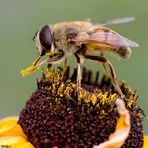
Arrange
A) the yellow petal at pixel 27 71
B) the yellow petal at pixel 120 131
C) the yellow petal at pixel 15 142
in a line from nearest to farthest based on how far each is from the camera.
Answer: the yellow petal at pixel 120 131, the yellow petal at pixel 15 142, the yellow petal at pixel 27 71

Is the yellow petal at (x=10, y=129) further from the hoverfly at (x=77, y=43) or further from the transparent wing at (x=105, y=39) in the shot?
the transparent wing at (x=105, y=39)

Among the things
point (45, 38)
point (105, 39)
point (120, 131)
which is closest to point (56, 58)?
point (45, 38)

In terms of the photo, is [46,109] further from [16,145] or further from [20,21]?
[20,21]

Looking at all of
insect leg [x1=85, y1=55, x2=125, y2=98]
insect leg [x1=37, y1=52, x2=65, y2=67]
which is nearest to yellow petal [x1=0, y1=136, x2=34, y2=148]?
insect leg [x1=37, y1=52, x2=65, y2=67]

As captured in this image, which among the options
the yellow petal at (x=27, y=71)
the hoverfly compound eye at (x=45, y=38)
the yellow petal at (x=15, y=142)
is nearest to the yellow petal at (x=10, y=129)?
the yellow petal at (x=15, y=142)

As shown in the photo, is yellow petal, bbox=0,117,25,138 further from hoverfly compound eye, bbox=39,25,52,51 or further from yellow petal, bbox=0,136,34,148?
hoverfly compound eye, bbox=39,25,52,51

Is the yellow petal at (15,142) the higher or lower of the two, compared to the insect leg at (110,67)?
lower

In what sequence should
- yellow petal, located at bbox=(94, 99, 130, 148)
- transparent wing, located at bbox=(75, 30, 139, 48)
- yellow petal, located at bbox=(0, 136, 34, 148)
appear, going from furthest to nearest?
1. transparent wing, located at bbox=(75, 30, 139, 48)
2. yellow petal, located at bbox=(0, 136, 34, 148)
3. yellow petal, located at bbox=(94, 99, 130, 148)
